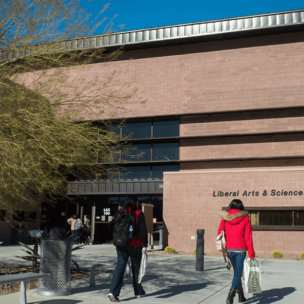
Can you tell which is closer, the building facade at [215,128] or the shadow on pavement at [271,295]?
the shadow on pavement at [271,295]

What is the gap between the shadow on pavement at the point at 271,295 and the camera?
6.81 metres

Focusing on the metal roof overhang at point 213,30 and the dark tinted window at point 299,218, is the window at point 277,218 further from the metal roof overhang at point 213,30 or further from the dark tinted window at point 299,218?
the metal roof overhang at point 213,30

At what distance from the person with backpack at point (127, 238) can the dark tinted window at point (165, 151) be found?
15399 millimetres

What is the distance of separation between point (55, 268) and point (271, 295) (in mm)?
4142

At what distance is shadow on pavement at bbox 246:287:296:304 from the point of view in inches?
268

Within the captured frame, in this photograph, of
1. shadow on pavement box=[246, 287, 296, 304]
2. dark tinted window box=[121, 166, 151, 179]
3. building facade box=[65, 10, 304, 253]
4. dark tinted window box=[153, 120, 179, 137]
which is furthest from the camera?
dark tinted window box=[121, 166, 151, 179]

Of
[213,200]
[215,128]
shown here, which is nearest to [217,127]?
[215,128]

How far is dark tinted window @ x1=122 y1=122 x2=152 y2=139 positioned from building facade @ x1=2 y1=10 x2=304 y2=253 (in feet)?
0.20

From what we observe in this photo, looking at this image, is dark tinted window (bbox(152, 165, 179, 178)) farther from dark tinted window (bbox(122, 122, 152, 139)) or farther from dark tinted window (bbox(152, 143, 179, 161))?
dark tinted window (bbox(122, 122, 152, 139))

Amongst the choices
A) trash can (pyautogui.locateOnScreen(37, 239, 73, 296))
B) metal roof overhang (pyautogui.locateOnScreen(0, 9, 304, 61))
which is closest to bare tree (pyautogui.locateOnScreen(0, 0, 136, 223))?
trash can (pyautogui.locateOnScreen(37, 239, 73, 296))

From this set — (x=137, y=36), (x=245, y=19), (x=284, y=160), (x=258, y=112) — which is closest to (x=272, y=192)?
(x=284, y=160)

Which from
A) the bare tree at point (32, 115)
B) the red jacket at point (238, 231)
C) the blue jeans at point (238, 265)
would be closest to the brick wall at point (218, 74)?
the bare tree at point (32, 115)

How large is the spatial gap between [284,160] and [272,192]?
2318 millimetres

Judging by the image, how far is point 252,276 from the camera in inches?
255
